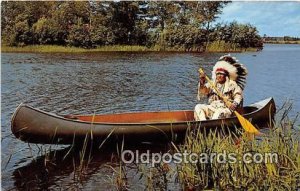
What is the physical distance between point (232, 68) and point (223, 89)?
0.41 meters

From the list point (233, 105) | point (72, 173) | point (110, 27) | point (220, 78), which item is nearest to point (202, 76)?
point (220, 78)

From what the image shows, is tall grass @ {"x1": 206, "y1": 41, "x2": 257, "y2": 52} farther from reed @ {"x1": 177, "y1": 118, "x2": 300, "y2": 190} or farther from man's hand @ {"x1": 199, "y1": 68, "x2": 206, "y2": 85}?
reed @ {"x1": 177, "y1": 118, "x2": 300, "y2": 190}

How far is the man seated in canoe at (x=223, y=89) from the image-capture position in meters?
8.14

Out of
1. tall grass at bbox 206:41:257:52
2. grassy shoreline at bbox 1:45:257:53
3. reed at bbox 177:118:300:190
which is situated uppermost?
reed at bbox 177:118:300:190

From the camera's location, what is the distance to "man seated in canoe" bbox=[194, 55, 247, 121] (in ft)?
26.7

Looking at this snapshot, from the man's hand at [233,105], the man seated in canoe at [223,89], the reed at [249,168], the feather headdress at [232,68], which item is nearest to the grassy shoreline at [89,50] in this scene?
the man seated in canoe at [223,89]

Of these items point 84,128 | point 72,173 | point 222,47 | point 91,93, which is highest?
point 84,128

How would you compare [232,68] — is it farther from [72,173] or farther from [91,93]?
[91,93]

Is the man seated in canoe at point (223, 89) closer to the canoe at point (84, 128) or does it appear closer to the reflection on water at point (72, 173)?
the canoe at point (84, 128)

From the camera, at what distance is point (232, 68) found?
325 inches

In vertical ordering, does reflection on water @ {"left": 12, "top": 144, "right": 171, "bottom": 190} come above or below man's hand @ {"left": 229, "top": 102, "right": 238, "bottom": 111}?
below

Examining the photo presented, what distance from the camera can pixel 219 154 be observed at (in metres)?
5.00

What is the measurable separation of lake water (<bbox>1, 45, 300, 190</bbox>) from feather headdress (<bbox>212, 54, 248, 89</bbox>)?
2.44m

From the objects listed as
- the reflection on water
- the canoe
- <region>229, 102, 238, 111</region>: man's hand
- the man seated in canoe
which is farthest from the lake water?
<region>229, 102, 238, 111</region>: man's hand
